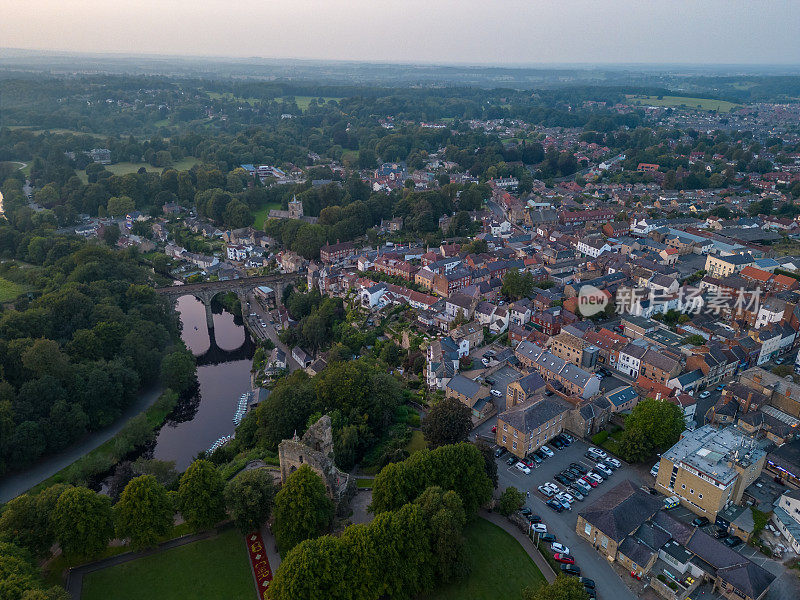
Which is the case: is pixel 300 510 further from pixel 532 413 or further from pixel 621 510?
pixel 621 510

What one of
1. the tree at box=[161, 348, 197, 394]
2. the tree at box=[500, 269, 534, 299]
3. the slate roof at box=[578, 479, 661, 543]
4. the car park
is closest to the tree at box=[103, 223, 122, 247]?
the tree at box=[161, 348, 197, 394]

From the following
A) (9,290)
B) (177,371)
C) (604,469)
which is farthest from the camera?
(9,290)

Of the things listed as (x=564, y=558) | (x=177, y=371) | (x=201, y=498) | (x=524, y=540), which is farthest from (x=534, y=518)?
(x=177, y=371)

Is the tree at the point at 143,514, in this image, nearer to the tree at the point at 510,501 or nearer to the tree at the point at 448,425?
the tree at the point at 448,425

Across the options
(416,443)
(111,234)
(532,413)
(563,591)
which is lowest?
(416,443)

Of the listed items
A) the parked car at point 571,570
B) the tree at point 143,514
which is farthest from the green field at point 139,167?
the parked car at point 571,570

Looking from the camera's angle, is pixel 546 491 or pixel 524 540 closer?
pixel 524 540

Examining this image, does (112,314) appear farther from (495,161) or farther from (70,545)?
(495,161)

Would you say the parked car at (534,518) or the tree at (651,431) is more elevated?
the tree at (651,431)
